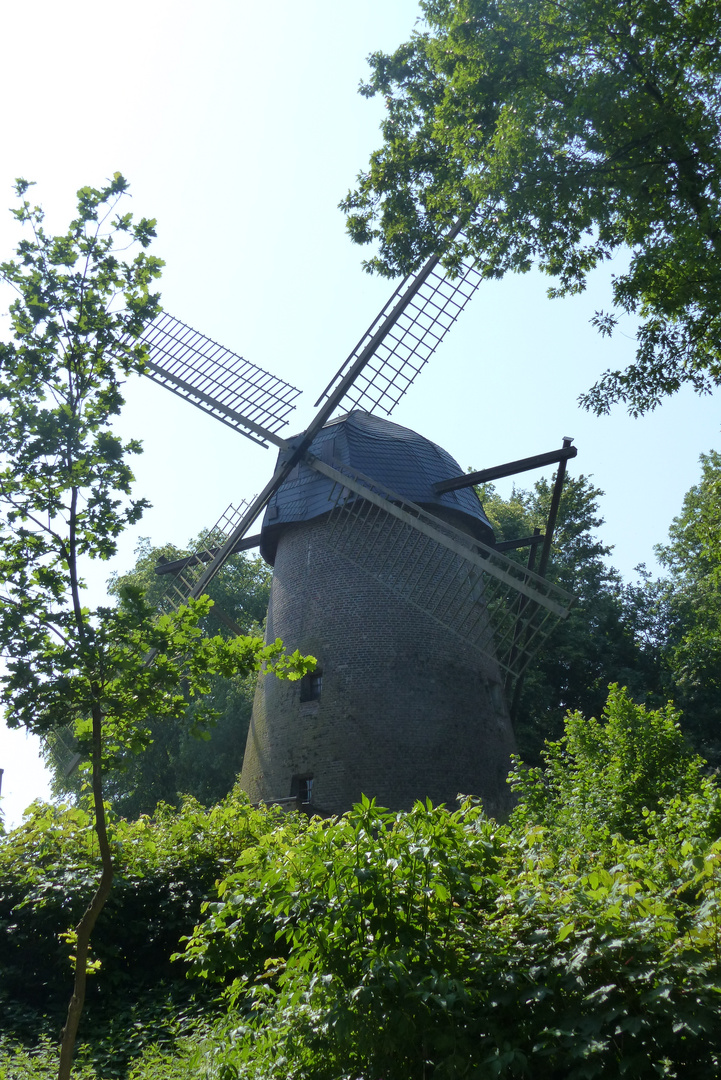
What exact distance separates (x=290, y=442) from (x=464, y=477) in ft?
10.5

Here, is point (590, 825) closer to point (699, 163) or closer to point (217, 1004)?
point (217, 1004)

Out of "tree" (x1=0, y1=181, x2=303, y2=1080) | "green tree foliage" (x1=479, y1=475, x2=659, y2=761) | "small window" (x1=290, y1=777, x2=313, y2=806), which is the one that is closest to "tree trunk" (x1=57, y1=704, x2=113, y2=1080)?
"tree" (x1=0, y1=181, x2=303, y2=1080)

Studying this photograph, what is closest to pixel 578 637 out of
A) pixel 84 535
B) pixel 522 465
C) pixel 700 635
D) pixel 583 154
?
pixel 700 635

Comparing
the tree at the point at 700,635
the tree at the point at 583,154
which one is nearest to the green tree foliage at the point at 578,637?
the tree at the point at 700,635

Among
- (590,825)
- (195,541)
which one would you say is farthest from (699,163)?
(195,541)

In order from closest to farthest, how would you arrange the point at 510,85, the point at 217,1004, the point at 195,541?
the point at 217,1004 → the point at 510,85 → the point at 195,541

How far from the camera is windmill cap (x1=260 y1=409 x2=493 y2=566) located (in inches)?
570

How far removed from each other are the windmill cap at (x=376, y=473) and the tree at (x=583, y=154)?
15.6ft

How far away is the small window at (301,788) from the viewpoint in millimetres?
13080

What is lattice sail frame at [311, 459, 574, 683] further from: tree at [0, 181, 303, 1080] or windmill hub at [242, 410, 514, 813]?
tree at [0, 181, 303, 1080]

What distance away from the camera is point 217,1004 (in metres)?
6.71

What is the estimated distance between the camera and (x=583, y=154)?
862 cm

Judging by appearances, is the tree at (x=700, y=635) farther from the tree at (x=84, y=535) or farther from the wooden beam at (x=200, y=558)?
the tree at (x=84, y=535)

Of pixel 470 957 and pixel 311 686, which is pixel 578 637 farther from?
pixel 470 957
